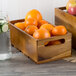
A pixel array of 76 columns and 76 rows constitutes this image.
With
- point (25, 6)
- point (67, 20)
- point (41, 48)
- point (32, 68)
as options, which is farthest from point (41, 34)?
point (25, 6)

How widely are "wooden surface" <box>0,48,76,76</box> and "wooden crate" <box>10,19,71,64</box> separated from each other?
3 centimetres

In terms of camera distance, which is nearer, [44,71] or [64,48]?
[44,71]

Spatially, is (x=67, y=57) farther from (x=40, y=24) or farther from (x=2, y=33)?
(x=2, y=33)

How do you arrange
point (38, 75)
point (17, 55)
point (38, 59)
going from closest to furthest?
point (38, 75) < point (38, 59) < point (17, 55)

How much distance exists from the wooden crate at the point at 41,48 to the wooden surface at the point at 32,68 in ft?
0.10

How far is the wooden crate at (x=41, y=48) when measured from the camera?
1286mm

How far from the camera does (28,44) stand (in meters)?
1.34

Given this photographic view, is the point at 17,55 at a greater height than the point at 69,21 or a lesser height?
lesser

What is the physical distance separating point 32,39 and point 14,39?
0.75 feet

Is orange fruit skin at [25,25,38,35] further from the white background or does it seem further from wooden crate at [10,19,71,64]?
the white background

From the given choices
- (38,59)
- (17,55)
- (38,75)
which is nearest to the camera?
(38,75)

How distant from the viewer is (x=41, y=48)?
4.22 feet

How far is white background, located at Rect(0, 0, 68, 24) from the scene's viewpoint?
1811mm

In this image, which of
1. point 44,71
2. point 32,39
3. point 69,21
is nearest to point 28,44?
point 32,39
